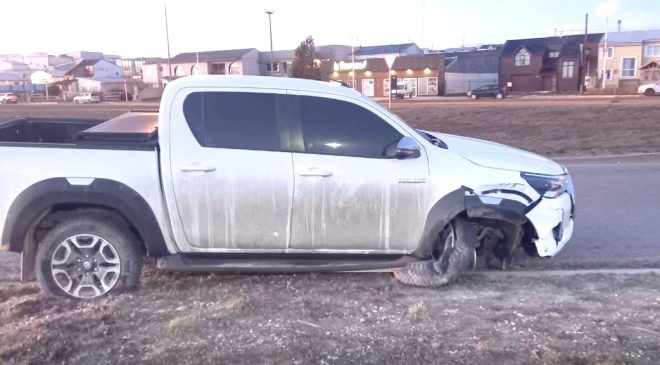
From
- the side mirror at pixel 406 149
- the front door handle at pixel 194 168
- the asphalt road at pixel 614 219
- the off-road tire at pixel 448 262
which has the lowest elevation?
the asphalt road at pixel 614 219

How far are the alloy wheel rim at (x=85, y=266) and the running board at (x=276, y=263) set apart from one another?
38 cm

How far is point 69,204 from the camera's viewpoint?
4.92m

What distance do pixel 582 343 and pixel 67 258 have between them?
3.79 metres

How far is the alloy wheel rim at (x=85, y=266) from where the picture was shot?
16.1 feet

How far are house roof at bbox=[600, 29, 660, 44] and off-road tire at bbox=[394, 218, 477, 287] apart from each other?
6335 centimetres

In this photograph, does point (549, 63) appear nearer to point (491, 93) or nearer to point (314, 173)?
point (491, 93)

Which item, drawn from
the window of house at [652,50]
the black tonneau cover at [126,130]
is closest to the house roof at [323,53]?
the window of house at [652,50]

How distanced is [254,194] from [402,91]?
173 ft

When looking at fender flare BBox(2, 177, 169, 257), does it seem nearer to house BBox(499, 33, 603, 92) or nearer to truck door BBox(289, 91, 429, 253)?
truck door BBox(289, 91, 429, 253)

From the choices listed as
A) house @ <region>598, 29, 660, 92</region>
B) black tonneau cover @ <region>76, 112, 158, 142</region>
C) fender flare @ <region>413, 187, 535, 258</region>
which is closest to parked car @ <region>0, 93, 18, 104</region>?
house @ <region>598, 29, 660, 92</region>

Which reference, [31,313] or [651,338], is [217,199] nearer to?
[31,313]

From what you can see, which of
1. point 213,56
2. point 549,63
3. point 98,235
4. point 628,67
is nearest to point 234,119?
point 98,235

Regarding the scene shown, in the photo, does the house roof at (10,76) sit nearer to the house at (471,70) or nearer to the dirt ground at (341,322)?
the house at (471,70)

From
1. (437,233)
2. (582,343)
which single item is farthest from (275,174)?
(582,343)
